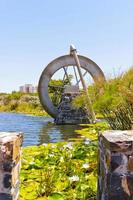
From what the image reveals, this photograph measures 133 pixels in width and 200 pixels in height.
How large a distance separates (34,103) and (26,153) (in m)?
27.4

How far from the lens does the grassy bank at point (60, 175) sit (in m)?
3.48

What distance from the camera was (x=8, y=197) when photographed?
8.91ft

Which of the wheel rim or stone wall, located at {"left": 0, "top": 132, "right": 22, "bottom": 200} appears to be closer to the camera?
stone wall, located at {"left": 0, "top": 132, "right": 22, "bottom": 200}

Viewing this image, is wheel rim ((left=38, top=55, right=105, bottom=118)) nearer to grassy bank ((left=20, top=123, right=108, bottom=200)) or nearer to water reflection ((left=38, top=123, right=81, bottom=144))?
water reflection ((left=38, top=123, right=81, bottom=144))

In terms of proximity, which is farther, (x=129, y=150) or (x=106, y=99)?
(x=106, y=99)

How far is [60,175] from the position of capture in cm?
404

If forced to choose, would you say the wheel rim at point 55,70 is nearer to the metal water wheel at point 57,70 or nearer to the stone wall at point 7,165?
the metal water wheel at point 57,70

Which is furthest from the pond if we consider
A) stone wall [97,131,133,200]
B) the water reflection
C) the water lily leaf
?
stone wall [97,131,133,200]

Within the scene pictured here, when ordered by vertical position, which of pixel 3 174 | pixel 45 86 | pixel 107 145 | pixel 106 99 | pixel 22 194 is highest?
pixel 45 86

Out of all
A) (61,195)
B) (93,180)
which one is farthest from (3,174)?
(93,180)

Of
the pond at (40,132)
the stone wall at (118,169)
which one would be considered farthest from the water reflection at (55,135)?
the stone wall at (118,169)

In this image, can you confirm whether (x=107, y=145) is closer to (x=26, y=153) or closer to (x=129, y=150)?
(x=129, y=150)

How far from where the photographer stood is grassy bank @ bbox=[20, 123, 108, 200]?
348 cm

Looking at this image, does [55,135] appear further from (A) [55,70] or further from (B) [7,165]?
(B) [7,165]
